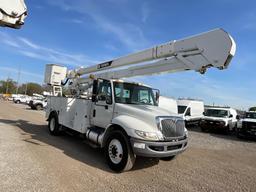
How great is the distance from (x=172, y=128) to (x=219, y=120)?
489 inches

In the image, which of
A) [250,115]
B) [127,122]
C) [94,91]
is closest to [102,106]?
[94,91]

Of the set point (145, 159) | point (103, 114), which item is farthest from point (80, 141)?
point (145, 159)

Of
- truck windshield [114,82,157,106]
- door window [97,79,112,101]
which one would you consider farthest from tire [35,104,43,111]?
truck windshield [114,82,157,106]

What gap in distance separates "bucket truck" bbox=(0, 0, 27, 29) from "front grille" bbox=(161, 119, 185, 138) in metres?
3.88

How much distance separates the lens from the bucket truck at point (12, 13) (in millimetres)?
Answer: 4078

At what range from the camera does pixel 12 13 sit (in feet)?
13.7

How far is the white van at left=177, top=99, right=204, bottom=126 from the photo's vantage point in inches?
803

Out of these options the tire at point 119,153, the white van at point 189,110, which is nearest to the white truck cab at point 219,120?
the white van at point 189,110

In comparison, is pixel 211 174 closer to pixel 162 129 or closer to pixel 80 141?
pixel 162 129

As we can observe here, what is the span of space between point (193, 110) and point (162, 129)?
631 inches

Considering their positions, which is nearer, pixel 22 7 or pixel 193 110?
pixel 22 7

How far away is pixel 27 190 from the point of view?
14.3 feet

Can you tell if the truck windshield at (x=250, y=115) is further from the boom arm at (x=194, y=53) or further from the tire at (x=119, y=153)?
the tire at (x=119, y=153)

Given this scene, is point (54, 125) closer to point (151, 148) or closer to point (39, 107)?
point (151, 148)
